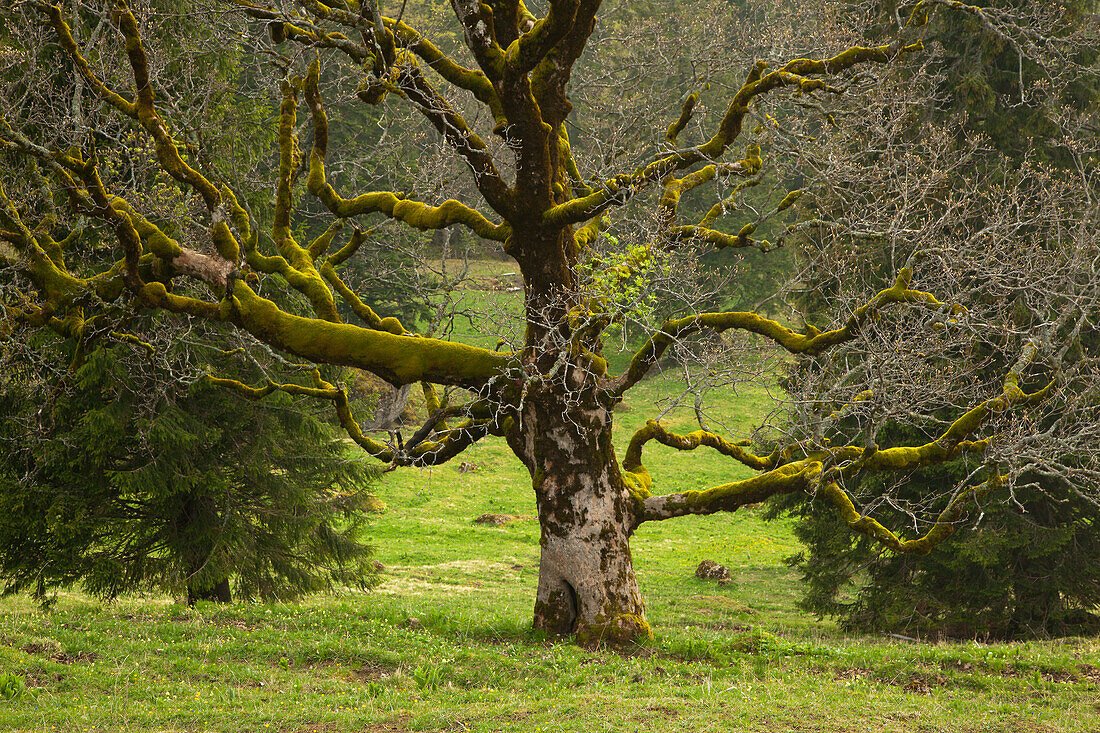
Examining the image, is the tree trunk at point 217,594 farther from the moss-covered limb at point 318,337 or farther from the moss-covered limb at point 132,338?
the moss-covered limb at point 318,337

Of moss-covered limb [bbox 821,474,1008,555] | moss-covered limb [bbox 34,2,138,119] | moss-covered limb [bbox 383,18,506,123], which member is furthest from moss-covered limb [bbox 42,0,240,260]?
moss-covered limb [bbox 821,474,1008,555]

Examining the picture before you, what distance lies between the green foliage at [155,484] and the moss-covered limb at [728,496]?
7.15 meters

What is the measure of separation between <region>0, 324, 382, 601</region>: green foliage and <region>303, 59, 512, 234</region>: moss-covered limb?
3.95 metres

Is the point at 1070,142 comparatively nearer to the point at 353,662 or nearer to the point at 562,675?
the point at 562,675

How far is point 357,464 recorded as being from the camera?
626 inches

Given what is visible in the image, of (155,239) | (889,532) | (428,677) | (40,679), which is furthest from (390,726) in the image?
(889,532)

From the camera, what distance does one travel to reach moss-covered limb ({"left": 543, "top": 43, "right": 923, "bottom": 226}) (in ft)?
30.7

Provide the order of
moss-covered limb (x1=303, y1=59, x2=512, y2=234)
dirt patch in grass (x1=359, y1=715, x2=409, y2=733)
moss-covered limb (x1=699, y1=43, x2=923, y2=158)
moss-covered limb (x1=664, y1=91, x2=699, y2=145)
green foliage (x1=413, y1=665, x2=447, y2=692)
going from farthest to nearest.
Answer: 1. moss-covered limb (x1=664, y1=91, x2=699, y2=145)
2. moss-covered limb (x1=699, y1=43, x2=923, y2=158)
3. moss-covered limb (x1=303, y1=59, x2=512, y2=234)
4. green foliage (x1=413, y1=665, x2=447, y2=692)
5. dirt patch in grass (x1=359, y1=715, x2=409, y2=733)

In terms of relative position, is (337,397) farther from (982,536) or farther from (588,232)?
(982,536)

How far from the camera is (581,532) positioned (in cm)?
1041

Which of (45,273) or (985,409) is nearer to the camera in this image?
(45,273)

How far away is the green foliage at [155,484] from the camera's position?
1284 centimetres

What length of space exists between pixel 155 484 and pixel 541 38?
377 inches

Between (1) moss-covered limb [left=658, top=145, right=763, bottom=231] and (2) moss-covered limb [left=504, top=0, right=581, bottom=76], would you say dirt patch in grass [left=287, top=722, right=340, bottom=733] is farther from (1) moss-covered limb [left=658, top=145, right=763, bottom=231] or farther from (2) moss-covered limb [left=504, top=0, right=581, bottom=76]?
(1) moss-covered limb [left=658, top=145, right=763, bottom=231]
